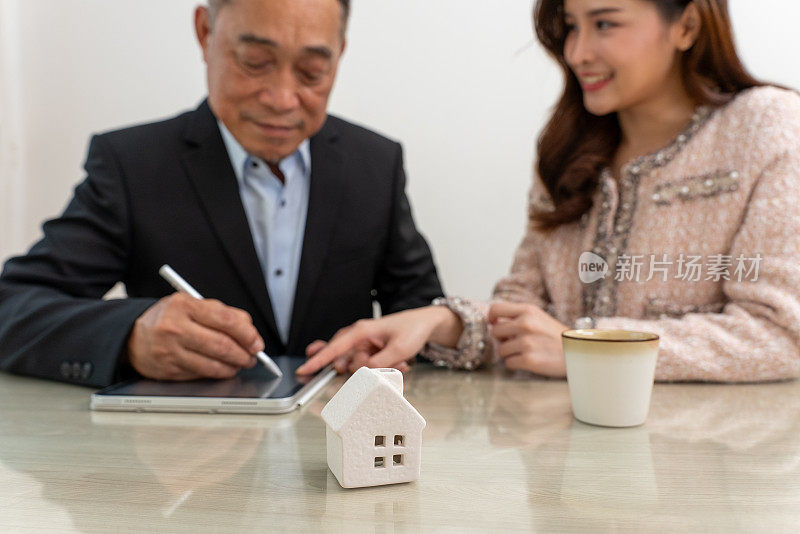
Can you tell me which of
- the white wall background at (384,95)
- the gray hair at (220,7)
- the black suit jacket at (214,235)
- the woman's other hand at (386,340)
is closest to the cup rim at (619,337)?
the woman's other hand at (386,340)

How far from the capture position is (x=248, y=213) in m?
1.26

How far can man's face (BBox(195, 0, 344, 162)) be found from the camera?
1080mm

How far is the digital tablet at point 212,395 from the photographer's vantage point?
71 centimetres

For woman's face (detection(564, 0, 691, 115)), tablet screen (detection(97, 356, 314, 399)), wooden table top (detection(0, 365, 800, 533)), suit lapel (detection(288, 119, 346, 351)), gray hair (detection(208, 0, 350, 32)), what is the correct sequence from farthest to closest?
suit lapel (detection(288, 119, 346, 351)), gray hair (detection(208, 0, 350, 32)), woman's face (detection(564, 0, 691, 115)), tablet screen (detection(97, 356, 314, 399)), wooden table top (detection(0, 365, 800, 533))

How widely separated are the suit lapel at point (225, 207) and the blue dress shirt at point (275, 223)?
0.03 metres

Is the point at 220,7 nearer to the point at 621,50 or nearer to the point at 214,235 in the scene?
the point at 214,235

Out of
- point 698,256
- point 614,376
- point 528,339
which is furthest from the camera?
point 698,256

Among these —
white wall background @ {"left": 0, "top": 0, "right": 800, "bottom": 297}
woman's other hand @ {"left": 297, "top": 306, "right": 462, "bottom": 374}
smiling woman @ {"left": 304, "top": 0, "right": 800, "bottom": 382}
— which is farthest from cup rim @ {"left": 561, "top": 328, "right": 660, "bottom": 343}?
white wall background @ {"left": 0, "top": 0, "right": 800, "bottom": 297}

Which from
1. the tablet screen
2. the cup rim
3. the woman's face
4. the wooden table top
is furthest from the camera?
the woman's face

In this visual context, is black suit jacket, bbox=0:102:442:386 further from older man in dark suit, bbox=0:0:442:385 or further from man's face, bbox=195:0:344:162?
man's face, bbox=195:0:344:162

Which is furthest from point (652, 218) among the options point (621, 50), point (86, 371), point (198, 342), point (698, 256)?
point (86, 371)

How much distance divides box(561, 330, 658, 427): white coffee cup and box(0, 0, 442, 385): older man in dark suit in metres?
0.56

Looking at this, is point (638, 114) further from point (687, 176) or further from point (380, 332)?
point (380, 332)

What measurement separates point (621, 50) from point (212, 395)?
76 centimetres
